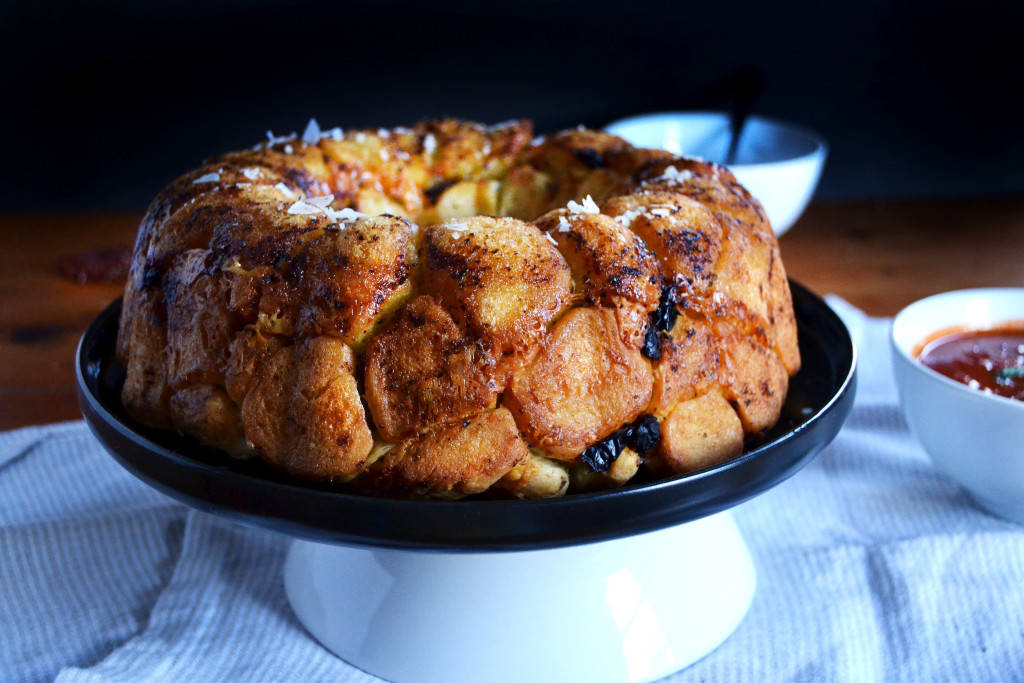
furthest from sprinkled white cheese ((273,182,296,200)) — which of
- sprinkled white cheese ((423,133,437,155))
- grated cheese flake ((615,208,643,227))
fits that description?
grated cheese flake ((615,208,643,227))

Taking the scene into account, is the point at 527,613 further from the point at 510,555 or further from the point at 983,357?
the point at 983,357

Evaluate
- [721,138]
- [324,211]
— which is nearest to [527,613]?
[324,211]

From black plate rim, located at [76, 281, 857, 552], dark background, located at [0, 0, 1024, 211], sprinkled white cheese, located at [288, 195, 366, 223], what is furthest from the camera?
dark background, located at [0, 0, 1024, 211]

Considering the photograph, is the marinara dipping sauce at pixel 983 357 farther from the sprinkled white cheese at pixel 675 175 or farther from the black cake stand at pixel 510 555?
the sprinkled white cheese at pixel 675 175

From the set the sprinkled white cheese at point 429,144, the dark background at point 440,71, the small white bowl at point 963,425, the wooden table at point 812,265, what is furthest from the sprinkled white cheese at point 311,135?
the dark background at point 440,71

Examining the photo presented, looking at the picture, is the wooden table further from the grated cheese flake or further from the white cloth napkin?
the grated cheese flake

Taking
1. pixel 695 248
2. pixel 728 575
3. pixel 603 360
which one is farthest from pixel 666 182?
pixel 728 575

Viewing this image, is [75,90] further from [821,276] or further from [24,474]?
[821,276]
